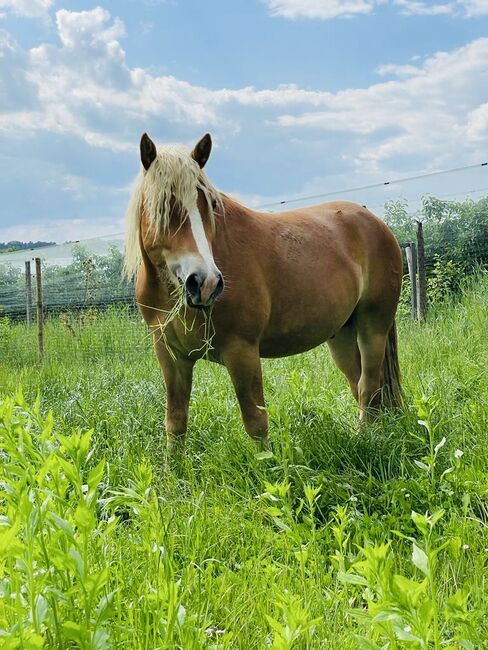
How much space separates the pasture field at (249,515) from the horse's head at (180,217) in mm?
796

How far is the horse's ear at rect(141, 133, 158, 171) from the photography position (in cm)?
320

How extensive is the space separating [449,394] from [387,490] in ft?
4.65

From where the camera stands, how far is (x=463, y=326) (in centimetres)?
713

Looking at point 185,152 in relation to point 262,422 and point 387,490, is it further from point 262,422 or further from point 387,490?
point 387,490

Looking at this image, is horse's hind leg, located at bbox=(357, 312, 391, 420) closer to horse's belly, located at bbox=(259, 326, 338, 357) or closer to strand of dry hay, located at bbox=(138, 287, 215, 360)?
horse's belly, located at bbox=(259, 326, 338, 357)

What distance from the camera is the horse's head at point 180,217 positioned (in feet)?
9.84

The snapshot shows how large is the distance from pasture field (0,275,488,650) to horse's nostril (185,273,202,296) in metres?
0.75

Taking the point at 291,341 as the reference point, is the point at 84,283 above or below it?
above

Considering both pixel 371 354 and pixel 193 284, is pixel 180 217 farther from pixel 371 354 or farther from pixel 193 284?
pixel 371 354

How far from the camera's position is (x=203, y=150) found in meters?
3.41

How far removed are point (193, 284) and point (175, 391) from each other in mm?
976

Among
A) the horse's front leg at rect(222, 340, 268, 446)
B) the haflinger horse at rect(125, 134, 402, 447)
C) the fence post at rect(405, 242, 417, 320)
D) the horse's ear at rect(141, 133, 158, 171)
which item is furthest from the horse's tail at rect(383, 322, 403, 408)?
the fence post at rect(405, 242, 417, 320)

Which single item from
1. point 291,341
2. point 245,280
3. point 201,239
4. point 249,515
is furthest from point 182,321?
point 249,515

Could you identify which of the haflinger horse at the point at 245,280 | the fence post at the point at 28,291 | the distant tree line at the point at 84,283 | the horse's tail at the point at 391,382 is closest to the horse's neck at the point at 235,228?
the haflinger horse at the point at 245,280
